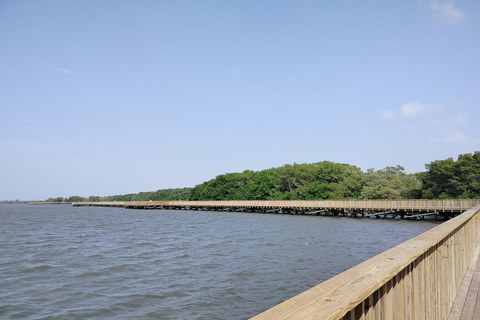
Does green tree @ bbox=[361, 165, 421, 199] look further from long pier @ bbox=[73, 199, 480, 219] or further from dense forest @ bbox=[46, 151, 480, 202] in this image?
long pier @ bbox=[73, 199, 480, 219]

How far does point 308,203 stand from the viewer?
59.0 meters

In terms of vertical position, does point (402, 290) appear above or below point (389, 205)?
above

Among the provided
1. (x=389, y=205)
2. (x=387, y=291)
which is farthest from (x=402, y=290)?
(x=389, y=205)

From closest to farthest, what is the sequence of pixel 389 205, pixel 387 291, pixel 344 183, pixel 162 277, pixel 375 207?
1. pixel 387 291
2. pixel 162 277
3. pixel 389 205
4. pixel 375 207
5. pixel 344 183

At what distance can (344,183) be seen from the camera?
77500 millimetres

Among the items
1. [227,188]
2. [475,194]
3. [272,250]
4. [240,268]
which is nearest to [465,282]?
[240,268]

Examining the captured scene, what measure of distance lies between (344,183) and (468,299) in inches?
2952

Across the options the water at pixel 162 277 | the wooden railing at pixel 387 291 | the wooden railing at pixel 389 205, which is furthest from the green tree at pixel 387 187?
the wooden railing at pixel 387 291

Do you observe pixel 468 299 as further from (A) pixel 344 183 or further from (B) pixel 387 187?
A: (A) pixel 344 183

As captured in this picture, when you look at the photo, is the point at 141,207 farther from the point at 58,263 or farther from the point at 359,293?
the point at 359,293

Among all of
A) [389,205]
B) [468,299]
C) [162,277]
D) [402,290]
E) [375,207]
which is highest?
[402,290]

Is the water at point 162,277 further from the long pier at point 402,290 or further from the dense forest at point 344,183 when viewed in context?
the dense forest at point 344,183

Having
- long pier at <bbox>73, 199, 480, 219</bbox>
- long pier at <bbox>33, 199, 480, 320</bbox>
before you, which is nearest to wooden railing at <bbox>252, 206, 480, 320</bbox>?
long pier at <bbox>33, 199, 480, 320</bbox>

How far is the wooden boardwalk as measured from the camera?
4.38 metres
